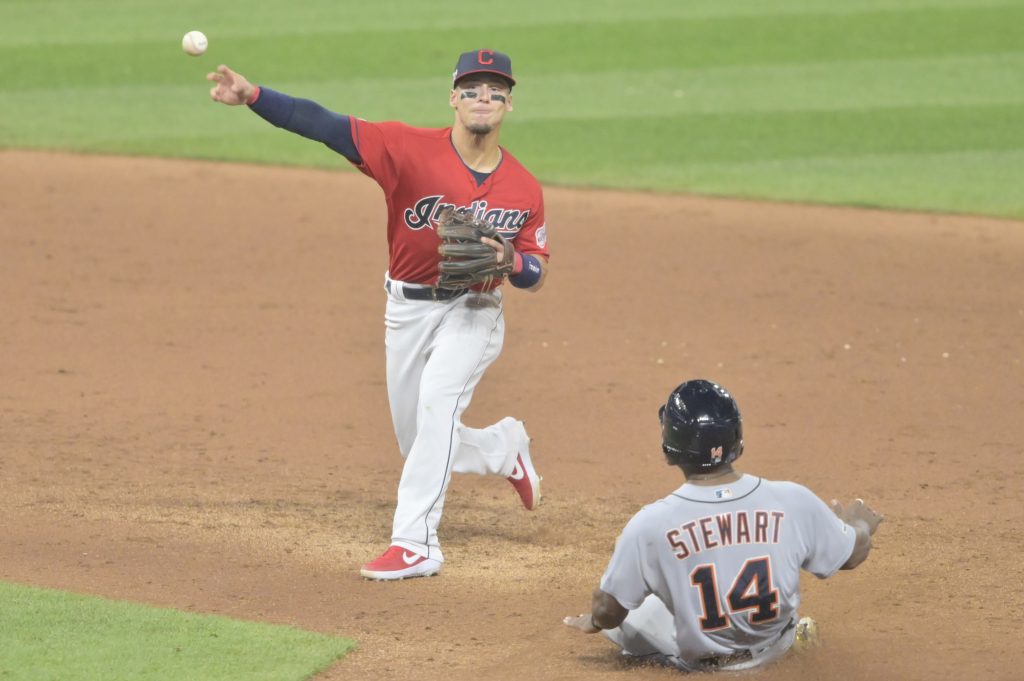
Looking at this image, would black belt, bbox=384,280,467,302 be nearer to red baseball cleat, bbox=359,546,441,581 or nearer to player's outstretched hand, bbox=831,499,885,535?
red baseball cleat, bbox=359,546,441,581

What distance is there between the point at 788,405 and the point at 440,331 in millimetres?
2685

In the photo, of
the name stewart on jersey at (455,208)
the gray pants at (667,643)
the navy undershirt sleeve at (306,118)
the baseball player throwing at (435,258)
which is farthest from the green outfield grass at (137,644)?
the navy undershirt sleeve at (306,118)

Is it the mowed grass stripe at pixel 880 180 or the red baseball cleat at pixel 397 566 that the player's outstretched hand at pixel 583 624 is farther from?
the mowed grass stripe at pixel 880 180

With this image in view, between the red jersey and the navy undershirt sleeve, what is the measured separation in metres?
0.05

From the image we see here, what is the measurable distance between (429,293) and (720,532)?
6.26 feet

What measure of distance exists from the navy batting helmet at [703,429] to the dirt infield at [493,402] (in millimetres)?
721

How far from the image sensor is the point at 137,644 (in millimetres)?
4691

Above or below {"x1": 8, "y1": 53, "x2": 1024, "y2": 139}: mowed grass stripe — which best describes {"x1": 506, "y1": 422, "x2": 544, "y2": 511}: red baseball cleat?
below

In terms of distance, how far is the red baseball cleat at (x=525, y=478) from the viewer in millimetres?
6199

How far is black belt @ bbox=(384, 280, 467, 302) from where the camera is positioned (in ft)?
19.1

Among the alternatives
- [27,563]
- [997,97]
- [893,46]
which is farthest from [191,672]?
[893,46]

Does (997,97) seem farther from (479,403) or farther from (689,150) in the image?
(479,403)

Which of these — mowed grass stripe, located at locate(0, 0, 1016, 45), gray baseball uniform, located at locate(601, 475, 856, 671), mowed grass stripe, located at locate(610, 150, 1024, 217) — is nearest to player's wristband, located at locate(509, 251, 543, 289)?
gray baseball uniform, located at locate(601, 475, 856, 671)

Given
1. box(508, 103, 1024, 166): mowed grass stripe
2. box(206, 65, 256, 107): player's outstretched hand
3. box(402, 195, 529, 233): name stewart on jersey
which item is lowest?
box(402, 195, 529, 233): name stewart on jersey
